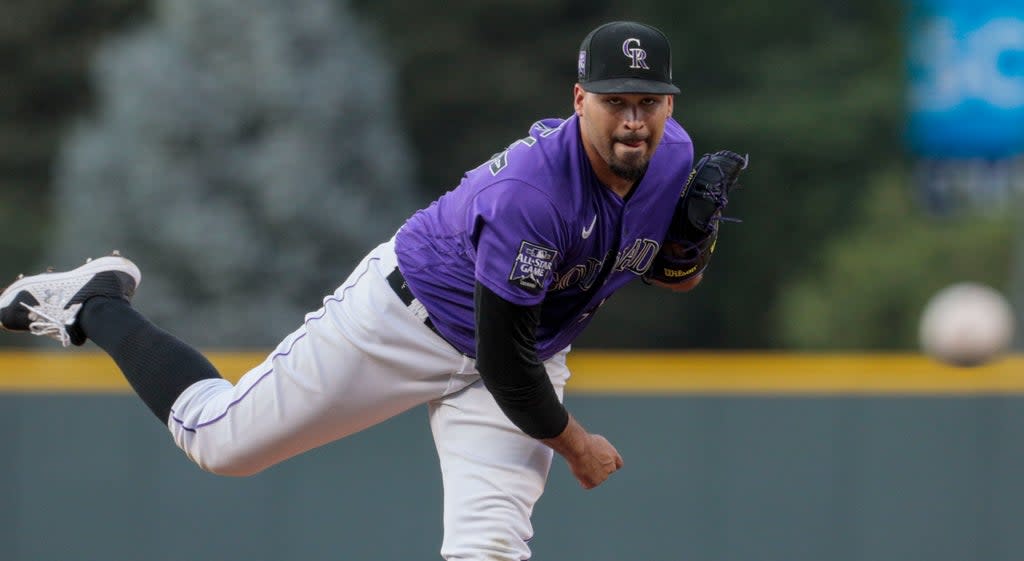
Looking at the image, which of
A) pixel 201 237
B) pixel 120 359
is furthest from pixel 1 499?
pixel 201 237

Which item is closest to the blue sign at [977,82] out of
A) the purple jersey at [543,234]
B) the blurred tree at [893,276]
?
the blurred tree at [893,276]

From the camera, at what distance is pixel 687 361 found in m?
6.40

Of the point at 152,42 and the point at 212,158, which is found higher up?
the point at 152,42

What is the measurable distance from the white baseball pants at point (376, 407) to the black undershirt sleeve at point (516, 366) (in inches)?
7.7

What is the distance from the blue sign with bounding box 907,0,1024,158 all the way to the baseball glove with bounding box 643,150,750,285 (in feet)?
29.5

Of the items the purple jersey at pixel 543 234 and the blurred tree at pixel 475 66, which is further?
the blurred tree at pixel 475 66

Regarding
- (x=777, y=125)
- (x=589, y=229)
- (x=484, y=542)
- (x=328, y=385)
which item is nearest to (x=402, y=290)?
(x=328, y=385)

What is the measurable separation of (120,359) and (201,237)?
10.7 metres

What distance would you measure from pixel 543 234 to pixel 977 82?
35.0ft

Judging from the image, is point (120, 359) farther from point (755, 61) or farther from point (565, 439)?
point (755, 61)

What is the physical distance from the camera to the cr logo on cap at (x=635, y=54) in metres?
3.69

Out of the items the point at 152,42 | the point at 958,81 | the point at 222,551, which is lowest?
the point at 222,551

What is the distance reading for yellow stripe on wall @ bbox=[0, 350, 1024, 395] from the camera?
238 inches

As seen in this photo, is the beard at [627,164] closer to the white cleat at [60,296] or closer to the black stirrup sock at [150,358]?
the black stirrup sock at [150,358]
